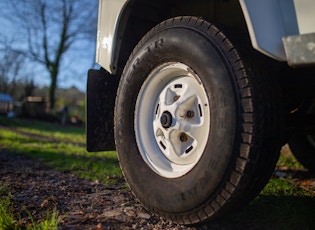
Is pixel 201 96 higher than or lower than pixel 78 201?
higher

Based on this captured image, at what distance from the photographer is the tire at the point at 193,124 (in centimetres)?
155

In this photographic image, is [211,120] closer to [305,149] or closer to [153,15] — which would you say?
[153,15]

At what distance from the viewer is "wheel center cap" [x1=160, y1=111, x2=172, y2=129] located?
1.94 metres

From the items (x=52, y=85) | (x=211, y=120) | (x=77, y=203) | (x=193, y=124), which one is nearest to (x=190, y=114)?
(x=193, y=124)

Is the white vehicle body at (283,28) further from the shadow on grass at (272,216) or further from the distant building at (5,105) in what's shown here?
the distant building at (5,105)

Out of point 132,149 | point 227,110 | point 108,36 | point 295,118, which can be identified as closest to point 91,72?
point 108,36

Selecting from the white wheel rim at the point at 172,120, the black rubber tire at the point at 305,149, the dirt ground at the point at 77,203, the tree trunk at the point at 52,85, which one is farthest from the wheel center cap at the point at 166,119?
the tree trunk at the point at 52,85

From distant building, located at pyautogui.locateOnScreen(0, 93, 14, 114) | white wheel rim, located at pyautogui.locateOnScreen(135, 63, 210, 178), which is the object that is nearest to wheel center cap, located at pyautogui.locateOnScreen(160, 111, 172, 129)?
white wheel rim, located at pyautogui.locateOnScreen(135, 63, 210, 178)

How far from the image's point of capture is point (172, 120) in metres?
1.93

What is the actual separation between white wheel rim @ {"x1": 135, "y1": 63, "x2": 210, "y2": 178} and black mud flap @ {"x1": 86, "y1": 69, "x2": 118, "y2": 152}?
18.8 inches

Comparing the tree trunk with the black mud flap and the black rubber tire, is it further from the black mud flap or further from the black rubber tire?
the black mud flap

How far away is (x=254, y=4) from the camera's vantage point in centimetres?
157

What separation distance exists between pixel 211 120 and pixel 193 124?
0.63 feet

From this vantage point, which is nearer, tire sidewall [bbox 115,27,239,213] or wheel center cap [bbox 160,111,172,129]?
tire sidewall [bbox 115,27,239,213]
